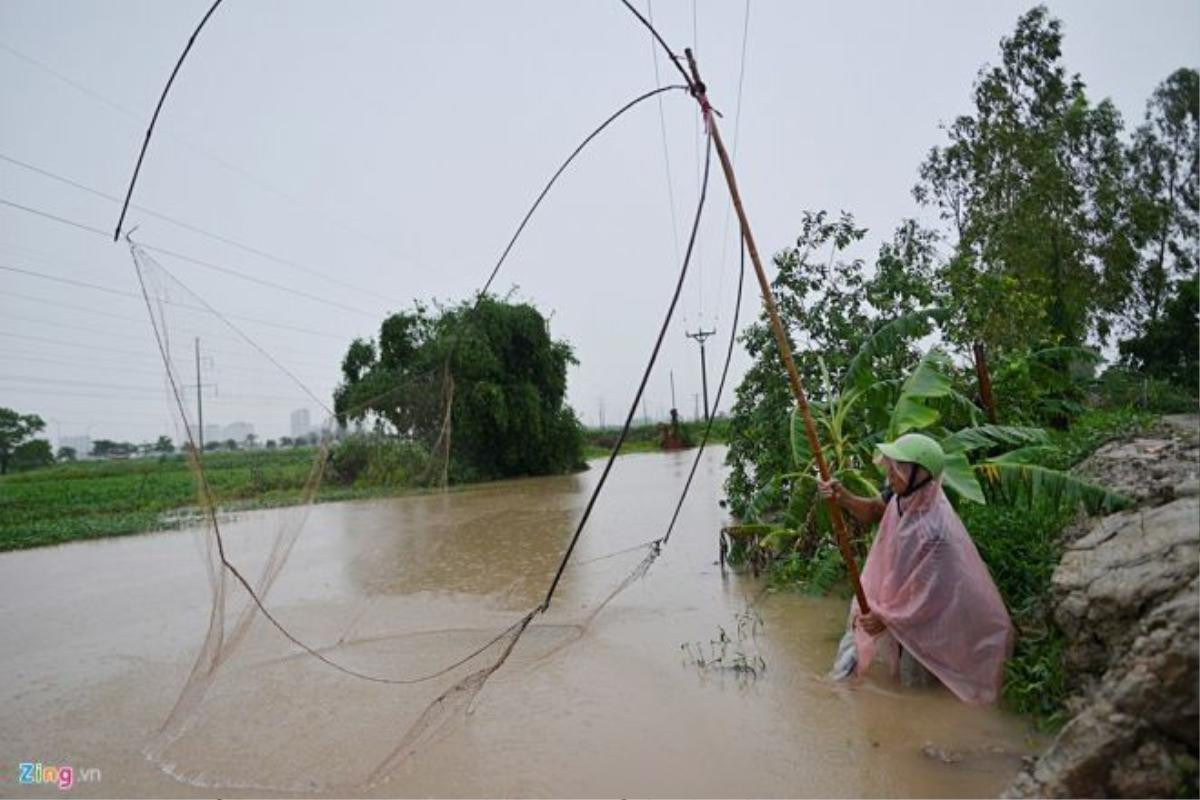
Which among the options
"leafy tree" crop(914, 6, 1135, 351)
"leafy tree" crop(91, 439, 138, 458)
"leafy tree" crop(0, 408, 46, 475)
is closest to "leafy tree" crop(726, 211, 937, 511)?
"leafy tree" crop(914, 6, 1135, 351)

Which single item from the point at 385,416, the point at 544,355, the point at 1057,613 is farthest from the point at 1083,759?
the point at 544,355

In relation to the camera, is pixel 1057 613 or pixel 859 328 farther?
pixel 859 328

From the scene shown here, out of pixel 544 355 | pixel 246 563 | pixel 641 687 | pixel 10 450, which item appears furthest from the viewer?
pixel 10 450

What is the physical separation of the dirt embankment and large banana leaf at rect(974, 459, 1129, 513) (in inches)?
4.5

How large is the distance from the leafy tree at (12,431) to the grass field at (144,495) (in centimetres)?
984

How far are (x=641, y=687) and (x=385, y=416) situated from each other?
3.84 metres

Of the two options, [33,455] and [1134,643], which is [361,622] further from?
[33,455]

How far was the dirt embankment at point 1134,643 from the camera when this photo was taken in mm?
2420

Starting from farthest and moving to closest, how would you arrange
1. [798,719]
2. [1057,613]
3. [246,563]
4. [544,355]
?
[544,355], [246,563], [798,719], [1057,613]

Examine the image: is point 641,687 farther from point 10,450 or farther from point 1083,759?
point 10,450

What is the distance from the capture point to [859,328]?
324 inches

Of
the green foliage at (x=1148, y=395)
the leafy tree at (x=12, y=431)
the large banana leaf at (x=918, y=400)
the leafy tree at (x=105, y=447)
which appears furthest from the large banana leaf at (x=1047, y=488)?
the leafy tree at (x=105, y=447)

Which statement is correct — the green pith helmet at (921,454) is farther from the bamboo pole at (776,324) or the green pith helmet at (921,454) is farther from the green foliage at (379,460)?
the green foliage at (379,460)

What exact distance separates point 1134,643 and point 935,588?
3.35ft
